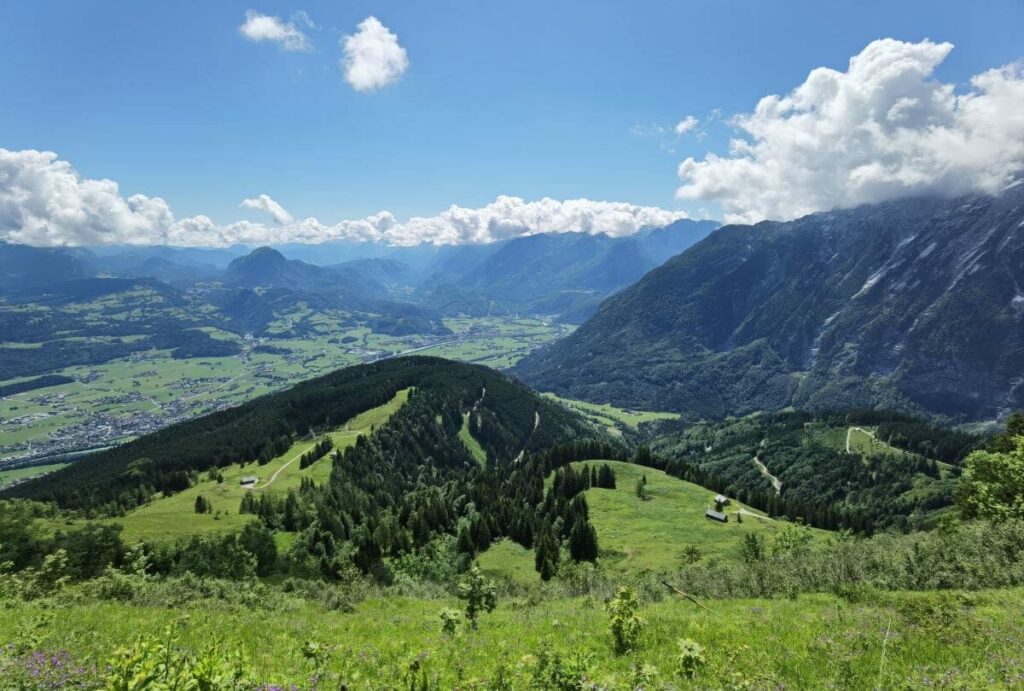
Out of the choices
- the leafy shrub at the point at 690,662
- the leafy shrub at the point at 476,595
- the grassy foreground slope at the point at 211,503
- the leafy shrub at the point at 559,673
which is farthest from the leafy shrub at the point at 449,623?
the grassy foreground slope at the point at 211,503

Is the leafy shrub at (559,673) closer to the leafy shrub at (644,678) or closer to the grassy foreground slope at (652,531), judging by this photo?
the leafy shrub at (644,678)

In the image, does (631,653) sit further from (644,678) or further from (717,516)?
(717,516)

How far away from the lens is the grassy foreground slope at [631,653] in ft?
44.9

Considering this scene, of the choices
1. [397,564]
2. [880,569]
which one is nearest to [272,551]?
[397,564]

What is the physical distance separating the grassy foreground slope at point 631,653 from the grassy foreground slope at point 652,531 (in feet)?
163

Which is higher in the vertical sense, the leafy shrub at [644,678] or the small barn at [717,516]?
the leafy shrub at [644,678]

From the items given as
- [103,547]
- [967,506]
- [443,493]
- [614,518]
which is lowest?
[443,493]

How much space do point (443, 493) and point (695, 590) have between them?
421ft

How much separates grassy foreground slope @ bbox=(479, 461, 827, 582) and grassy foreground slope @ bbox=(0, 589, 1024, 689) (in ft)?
163

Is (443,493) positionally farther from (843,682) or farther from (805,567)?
(843,682)

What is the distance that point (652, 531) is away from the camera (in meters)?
101

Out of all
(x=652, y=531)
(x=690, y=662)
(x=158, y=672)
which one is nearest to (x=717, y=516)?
(x=652, y=531)

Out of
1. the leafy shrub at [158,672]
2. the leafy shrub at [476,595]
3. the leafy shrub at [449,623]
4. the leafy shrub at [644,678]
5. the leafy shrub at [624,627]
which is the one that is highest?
the leafy shrub at [158,672]

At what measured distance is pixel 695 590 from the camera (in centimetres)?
3384
